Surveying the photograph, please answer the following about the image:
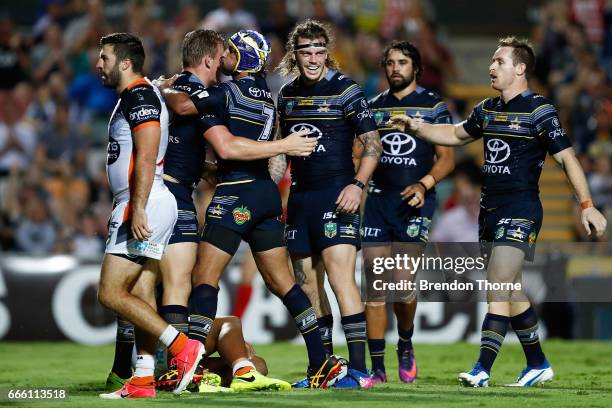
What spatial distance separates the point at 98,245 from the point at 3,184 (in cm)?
224

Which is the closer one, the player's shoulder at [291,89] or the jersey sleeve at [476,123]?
the player's shoulder at [291,89]

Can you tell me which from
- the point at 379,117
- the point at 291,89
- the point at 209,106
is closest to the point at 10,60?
the point at 379,117

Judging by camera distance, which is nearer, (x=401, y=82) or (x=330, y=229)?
(x=330, y=229)

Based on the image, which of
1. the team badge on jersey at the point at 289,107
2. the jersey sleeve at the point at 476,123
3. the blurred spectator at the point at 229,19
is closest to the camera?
the team badge on jersey at the point at 289,107

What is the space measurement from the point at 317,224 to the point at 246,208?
67cm

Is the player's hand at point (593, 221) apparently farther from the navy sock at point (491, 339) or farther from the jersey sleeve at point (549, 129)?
the navy sock at point (491, 339)

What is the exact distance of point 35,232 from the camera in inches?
651

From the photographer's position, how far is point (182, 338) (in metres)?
8.32

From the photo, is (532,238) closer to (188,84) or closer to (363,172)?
(363,172)

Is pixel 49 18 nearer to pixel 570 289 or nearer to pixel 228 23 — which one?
pixel 228 23

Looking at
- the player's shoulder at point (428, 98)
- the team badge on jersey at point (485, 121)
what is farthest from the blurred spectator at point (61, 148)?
the team badge on jersey at point (485, 121)

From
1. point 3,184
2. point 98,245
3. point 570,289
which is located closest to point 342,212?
point 570,289

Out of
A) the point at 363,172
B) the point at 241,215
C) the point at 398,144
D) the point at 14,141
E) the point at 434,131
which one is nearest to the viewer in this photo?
the point at 241,215

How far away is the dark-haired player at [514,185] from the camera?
9344mm
